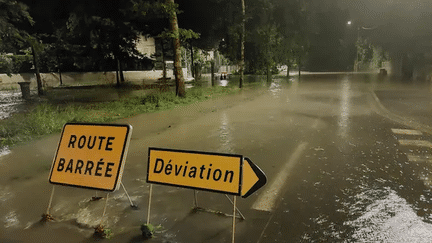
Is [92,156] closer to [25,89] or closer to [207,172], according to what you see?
[207,172]

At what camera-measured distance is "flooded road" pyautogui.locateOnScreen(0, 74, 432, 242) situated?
12.1 feet

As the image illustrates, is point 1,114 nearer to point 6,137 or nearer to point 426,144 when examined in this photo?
point 6,137

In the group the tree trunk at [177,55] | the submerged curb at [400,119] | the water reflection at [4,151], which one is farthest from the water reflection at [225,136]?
the tree trunk at [177,55]

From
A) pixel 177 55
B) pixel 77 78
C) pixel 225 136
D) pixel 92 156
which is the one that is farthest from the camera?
pixel 77 78

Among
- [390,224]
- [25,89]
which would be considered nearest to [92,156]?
[390,224]

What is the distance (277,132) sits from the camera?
9.02 metres

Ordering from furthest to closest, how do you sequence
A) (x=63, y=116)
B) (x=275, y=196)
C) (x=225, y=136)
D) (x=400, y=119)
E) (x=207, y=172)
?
1. (x=63, y=116)
2. (x=400, y=119)
3. (x=225, y=136)
4. (x=275, y=196)
5. (x=207, y=172)

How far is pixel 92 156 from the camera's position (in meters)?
4.11

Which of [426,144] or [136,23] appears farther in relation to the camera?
[136,23]

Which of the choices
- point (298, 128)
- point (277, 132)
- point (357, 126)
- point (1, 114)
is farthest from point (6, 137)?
point (357, 126)

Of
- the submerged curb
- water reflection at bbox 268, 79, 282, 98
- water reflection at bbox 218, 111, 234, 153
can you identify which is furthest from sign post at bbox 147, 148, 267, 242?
water reflection at bbox 268, 79, 282, 98

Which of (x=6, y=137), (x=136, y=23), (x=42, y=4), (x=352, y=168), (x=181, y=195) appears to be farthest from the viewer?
(x=136, y=23)

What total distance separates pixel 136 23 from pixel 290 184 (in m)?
25.7

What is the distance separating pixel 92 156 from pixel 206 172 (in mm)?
1550
